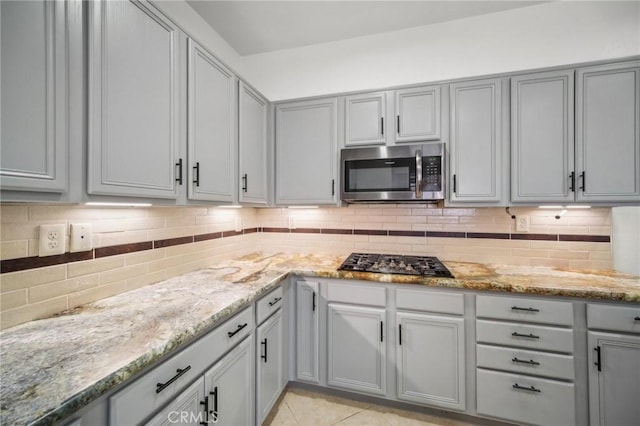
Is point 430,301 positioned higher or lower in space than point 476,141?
lower

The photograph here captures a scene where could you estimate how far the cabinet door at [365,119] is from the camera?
208 cm

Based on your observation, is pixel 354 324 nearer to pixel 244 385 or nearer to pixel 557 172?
pixel 244 385

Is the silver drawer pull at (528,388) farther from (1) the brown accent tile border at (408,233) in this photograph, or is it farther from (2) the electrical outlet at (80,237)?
(2) the electrical outlet at (80,237)

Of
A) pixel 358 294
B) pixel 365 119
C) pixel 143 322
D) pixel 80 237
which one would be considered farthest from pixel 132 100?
pixel 358 294

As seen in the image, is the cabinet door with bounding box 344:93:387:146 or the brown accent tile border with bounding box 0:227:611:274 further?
the cabinet door with bounding box 344:93:387:146

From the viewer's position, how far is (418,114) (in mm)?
2002

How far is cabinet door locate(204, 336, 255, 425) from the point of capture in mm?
1156

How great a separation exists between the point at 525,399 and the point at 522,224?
1203mm

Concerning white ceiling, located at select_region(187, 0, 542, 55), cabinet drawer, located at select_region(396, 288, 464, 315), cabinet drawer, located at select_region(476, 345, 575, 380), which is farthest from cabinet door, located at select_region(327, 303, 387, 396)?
white ceiling, located at select_region(187, 0, 542, 55)

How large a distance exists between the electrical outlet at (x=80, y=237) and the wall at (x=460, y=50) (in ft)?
6.76

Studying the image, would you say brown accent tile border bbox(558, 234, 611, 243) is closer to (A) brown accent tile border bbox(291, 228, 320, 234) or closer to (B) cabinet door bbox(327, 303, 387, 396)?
(B) cabinet door bbox(327, 303, 387, 396)

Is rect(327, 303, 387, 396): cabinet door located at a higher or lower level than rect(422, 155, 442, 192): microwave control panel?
lower

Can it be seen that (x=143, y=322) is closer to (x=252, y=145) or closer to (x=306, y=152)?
(x=252, y=145)

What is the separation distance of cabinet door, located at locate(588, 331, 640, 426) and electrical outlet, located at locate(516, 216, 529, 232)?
2.66ft
